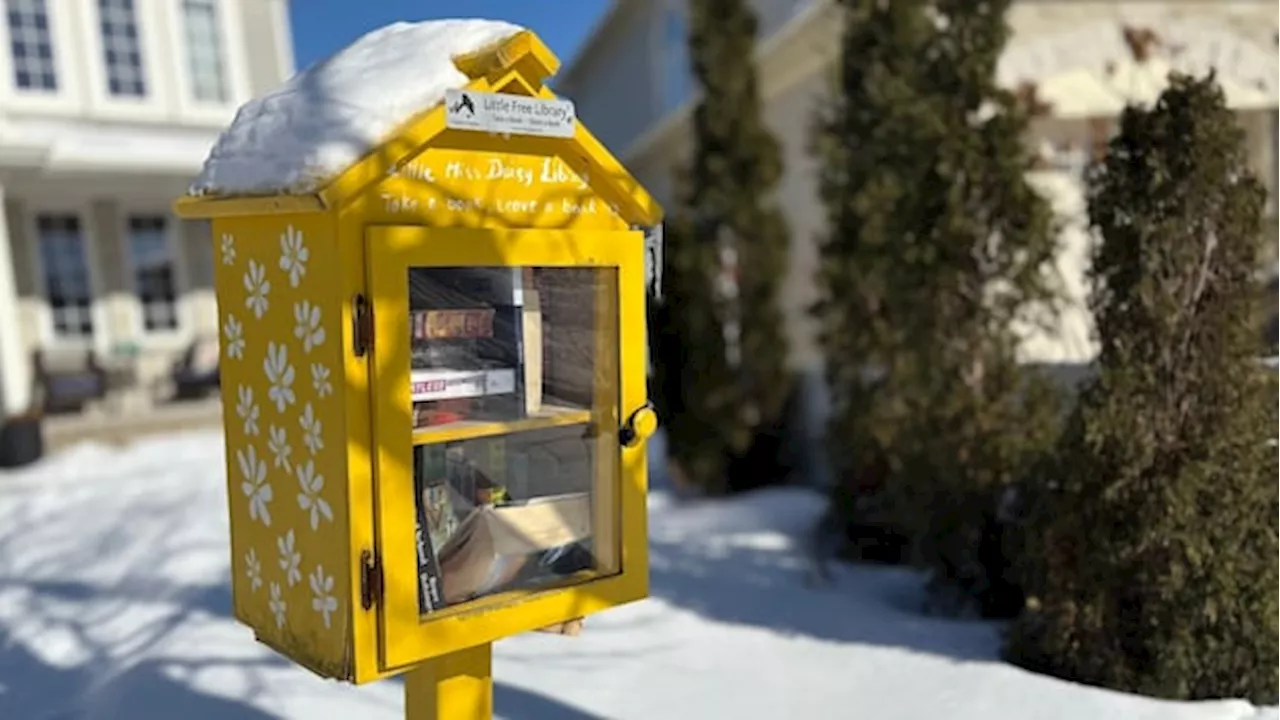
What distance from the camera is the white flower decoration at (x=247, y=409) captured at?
89.2 inches

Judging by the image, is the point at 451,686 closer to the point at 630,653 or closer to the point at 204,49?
the point at 630,653

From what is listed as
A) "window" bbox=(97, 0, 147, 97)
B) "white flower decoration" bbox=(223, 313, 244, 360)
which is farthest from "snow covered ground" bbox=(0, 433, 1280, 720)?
"window" bbox=(97, 0, 147, 97)

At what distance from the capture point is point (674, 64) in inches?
562

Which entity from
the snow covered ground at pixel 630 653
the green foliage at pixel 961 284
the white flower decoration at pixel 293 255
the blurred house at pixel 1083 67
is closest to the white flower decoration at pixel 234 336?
the white flower decoration at pixel 293 255

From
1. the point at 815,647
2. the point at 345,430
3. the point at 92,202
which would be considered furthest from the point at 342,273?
the point at 92,202

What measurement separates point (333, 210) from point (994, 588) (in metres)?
3.52

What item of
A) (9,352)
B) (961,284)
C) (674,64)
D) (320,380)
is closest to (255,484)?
(320,380)

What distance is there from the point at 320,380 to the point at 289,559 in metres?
0.45

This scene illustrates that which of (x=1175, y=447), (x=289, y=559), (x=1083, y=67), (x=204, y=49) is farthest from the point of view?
(x=204, y=49)

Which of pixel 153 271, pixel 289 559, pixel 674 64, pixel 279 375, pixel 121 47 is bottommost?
pixel 289 559

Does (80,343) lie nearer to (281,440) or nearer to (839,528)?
(839,528)

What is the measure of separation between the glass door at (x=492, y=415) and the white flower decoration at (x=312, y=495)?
138mm

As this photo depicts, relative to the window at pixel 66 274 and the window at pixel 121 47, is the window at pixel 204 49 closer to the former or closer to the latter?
the window at pixel 121 47

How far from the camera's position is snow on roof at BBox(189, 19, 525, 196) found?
1945 millimetres
